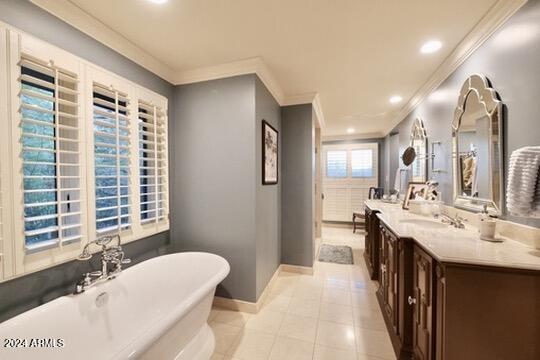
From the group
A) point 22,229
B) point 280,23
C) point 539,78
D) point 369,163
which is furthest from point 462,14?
point 369,163

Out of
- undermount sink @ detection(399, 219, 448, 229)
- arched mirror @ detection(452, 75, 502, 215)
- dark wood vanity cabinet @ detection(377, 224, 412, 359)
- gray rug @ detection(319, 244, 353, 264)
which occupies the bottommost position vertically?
gray rug @ detection(319, 244, 353, 264)

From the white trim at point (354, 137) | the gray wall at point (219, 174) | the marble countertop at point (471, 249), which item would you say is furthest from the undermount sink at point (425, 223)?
the white trim at point (354, 137)

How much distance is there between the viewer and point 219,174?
2.21 metres

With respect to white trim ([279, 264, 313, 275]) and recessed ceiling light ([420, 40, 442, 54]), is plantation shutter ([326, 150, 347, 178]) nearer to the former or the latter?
white trim ([279, 264, 313, 275])

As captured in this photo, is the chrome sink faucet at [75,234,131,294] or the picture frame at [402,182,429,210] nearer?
the chrome sink faucet at [75,234,131,294]

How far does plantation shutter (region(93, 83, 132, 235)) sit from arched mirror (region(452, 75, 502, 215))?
283 cm

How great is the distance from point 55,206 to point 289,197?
94.4 inches

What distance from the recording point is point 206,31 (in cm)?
169

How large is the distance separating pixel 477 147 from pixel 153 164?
2892 millimetres

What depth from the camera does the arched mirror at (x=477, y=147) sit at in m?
1.49

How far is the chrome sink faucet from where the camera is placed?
1.41m

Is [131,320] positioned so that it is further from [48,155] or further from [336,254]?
A: [336,254]

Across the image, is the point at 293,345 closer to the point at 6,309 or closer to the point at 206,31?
the point at 6,309

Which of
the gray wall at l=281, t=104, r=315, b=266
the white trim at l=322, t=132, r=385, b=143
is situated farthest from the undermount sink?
the white trim at l=322, t=132, r=385, b=143
